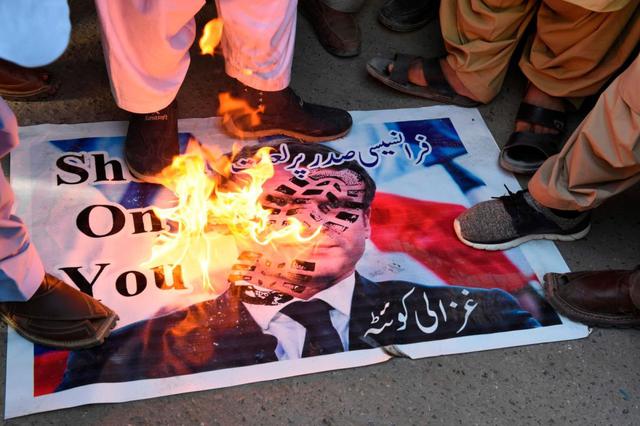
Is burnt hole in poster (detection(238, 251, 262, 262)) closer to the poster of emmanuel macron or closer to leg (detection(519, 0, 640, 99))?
the poster of emmanuel macron

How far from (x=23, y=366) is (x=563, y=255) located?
1.06 metres

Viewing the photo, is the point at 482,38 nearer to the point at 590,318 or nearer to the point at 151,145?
the point at 590,318

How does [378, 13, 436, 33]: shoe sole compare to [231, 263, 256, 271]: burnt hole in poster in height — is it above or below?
above

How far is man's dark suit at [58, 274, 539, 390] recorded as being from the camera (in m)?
1.01

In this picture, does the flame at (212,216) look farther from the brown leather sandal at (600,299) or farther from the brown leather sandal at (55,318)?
the brown leather sandal at (600,299)

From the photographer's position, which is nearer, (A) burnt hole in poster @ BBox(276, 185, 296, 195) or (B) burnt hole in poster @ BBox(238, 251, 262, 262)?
(B) burnt hole in poster @ BBox(238, 251, 262, 262)

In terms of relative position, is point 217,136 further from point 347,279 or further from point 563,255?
point 563,255

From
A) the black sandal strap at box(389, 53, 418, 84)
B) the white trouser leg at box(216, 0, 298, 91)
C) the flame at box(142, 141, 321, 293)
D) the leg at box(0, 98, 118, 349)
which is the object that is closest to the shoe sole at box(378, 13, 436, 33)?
the black sandal strap at box(389, 53, 418, 84)

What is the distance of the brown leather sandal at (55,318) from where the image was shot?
3.28 feet

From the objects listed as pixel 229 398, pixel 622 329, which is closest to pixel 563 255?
pixel 622 329

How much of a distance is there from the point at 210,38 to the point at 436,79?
2.04 feet

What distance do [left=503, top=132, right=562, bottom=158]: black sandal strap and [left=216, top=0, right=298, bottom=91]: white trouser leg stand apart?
1.84ft

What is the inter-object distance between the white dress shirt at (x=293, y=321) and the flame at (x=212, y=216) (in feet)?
0.33

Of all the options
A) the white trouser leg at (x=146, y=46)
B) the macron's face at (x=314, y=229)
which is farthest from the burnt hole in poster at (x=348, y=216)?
the white trouser leg at (x=146, y=46)
